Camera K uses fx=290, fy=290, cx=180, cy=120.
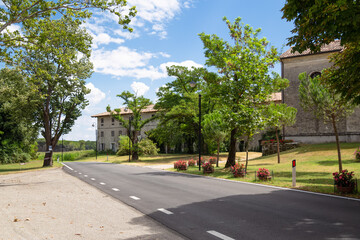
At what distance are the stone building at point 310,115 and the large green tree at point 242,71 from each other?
12971 mm

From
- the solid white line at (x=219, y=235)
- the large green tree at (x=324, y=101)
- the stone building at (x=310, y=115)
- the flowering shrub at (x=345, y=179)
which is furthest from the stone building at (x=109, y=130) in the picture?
the solid white line at (x=219, y=235)

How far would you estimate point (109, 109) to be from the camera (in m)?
40.3

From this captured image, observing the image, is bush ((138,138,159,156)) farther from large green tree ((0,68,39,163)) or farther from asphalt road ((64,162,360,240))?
asphalt road ((64,162,360,240))

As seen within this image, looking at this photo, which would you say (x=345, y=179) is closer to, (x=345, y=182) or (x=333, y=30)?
(x=345, y=182)

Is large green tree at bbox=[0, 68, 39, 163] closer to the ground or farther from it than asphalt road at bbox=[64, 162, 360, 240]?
farther from it

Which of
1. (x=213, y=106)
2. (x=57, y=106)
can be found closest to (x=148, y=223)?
(x=57, y=106)

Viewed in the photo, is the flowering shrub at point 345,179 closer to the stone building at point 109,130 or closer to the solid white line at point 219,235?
the solid white line at point 219,235

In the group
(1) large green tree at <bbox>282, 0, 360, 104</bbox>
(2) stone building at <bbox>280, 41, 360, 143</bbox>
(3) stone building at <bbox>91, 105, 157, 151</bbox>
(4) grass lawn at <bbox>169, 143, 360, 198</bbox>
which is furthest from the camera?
(3) stone building at <bbox>91, 105, 157, 151</bbox>

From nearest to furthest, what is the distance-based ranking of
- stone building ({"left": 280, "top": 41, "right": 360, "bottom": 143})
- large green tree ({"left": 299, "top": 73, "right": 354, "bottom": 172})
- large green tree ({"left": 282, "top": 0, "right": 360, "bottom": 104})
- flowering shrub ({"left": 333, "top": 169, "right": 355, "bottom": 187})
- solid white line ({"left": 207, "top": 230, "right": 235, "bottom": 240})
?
solid white line ({"left": 207, "top": 230, "right": 235, "bottom": 240})
large green tree ({"left": 282, "top": 0, "right": 360, "bottom": 104})
flowering shrub ({"left": 333, "top": 169, "right": 355, "bottom": 187})
large green tree ({"left": 299, "top": 73, "right": 354, "bottom": 172})
stone building ({"left": 280, "top": 41, "right": 360, "bottom": 143})

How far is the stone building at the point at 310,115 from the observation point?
30.3m

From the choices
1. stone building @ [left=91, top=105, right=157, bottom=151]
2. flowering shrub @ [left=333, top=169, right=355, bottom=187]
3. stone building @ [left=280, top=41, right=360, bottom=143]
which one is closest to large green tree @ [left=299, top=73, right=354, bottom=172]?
flowering shrub @ [left=333, top=169, right=355, bottom=187]

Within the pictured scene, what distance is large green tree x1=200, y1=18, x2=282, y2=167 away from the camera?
19000mm

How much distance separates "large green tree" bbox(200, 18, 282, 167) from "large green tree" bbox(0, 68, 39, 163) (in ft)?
56.4

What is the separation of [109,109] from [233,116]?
26.3 metres
